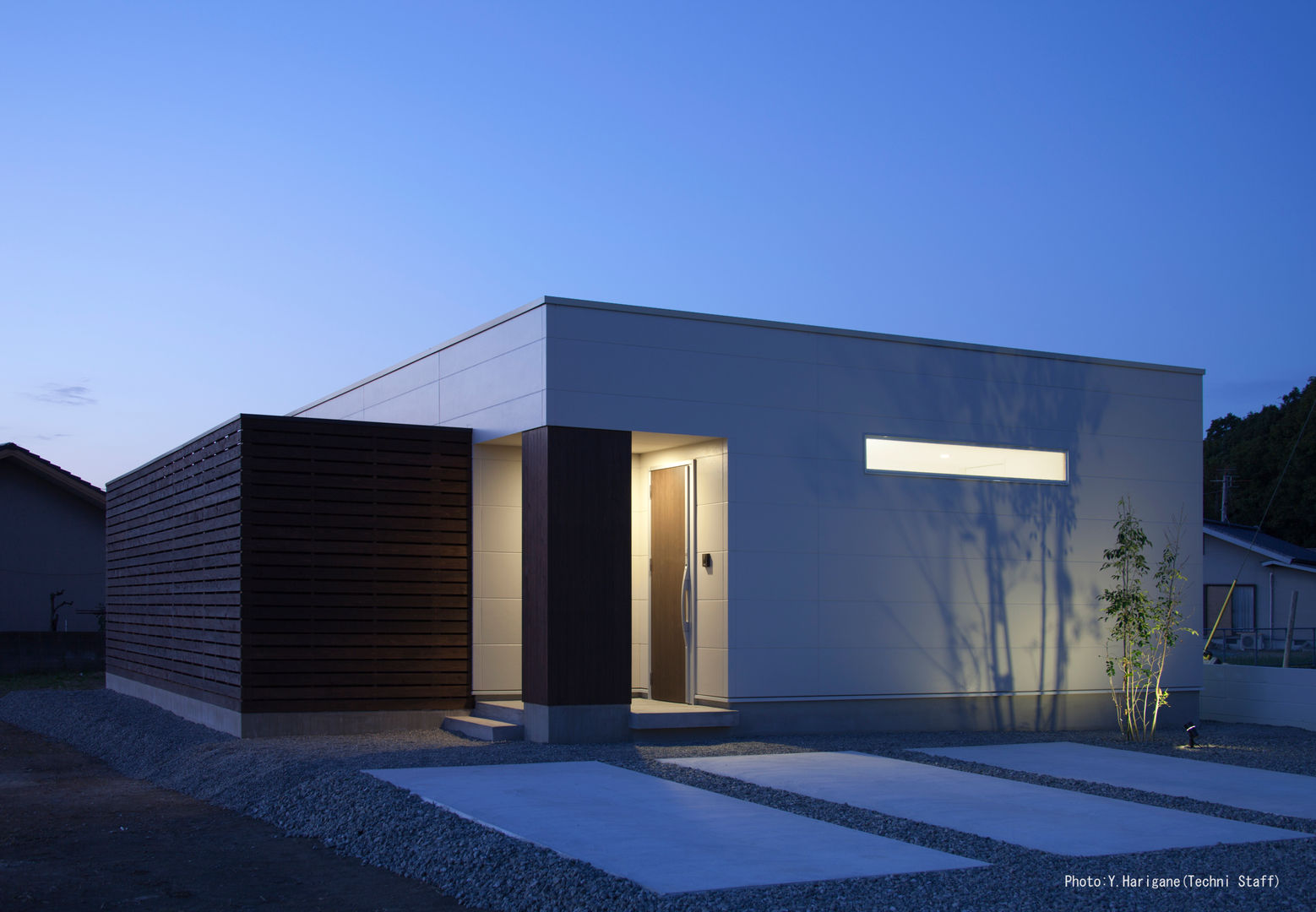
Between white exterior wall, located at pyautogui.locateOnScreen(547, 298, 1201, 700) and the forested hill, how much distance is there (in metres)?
26.5

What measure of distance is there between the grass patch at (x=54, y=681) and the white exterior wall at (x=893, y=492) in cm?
1130

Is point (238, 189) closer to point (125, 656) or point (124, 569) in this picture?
point (124, 569)

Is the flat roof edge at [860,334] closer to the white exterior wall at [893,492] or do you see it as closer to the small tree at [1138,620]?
the white exterior wall at [893,492]

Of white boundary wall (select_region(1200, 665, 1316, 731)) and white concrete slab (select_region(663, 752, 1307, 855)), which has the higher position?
white concrete slab (select_region(663, 752, 1307, 855))

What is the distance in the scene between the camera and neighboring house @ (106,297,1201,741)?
9922mm

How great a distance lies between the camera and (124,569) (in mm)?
15469

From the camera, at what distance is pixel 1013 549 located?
11820 millimetres

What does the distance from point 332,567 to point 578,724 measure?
8.71ft

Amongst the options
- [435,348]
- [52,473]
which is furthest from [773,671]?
[52,473]

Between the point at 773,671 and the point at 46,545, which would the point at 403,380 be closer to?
the point at 773,671

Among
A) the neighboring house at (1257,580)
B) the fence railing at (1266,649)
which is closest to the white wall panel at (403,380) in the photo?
the fence railing at (1266,649)

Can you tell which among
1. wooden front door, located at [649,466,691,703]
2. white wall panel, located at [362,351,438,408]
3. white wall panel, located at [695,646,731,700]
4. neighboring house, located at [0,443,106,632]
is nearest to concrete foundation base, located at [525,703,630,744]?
white wall panel, located at [695,646,731,700]

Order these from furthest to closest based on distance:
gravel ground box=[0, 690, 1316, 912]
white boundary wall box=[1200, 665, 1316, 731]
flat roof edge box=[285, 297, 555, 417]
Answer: white boundary wall box=[1200, 665, 1316, 731], flat roof edge box=[285, 297, 555, 417], gravel ground box=[0, 690, 1316, 912]

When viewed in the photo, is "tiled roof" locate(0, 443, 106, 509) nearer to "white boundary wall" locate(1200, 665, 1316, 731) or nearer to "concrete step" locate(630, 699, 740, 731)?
"concrete step" locate(630, 699, 740, 731)
